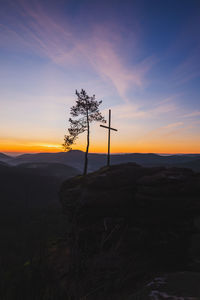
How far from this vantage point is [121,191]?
12656mm

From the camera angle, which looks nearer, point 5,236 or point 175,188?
point 175,188

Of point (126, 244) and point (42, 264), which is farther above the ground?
point (42, 264)

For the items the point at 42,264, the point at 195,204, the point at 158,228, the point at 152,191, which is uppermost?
the point at 42,264

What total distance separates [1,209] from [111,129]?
78.7m

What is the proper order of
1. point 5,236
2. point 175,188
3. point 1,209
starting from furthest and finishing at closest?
point 1,209 < point 5,236 < point 175,188

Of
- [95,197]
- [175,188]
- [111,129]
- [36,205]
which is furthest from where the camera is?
[36,205]

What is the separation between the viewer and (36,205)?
281 feet

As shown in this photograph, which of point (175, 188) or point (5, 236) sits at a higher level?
point (175, 188)

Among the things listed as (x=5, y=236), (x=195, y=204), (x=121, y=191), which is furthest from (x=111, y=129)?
(x=5, y=236)

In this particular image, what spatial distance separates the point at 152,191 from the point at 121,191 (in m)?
2.36

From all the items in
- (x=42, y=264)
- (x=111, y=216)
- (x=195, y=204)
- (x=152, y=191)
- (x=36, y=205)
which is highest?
(x=42, y=264)

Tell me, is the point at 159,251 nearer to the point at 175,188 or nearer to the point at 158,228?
the point at 158,228

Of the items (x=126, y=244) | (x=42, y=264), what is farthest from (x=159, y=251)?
(x=42, y=264)

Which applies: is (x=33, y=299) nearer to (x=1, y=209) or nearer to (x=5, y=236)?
(x=5, y=236)
